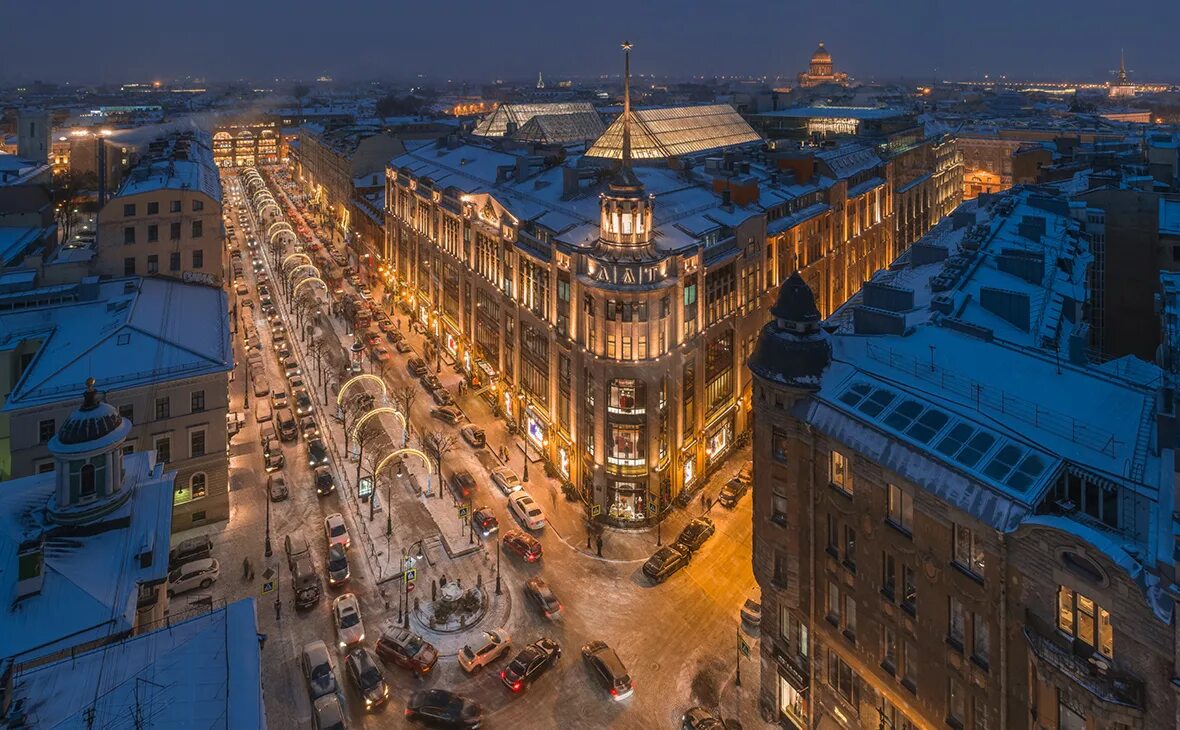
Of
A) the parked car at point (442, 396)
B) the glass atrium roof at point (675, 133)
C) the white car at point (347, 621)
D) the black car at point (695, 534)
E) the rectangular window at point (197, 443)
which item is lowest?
the white car at point (347, 621)

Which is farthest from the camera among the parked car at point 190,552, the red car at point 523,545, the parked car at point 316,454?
the parked car at point 316,454

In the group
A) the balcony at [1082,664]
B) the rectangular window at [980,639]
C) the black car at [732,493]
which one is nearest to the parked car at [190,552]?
the black car at [732,493]

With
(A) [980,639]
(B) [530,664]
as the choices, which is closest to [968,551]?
(A) [980,639]

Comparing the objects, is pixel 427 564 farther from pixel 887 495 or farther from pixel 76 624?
pixel 887 495

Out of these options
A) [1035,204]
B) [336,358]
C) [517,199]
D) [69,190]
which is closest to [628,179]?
[517,199]

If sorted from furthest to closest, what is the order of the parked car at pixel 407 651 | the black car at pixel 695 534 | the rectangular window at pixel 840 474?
the black car at pixel 695 534 → the parked car at pixel 407 651 → the rectangular window at pixel 840 474

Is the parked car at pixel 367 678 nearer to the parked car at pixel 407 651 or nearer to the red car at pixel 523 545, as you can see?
the parked car at pixel 407 651

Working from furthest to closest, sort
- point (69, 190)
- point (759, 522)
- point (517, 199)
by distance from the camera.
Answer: point (69, 190), point (517, 199), point (759, 522)
